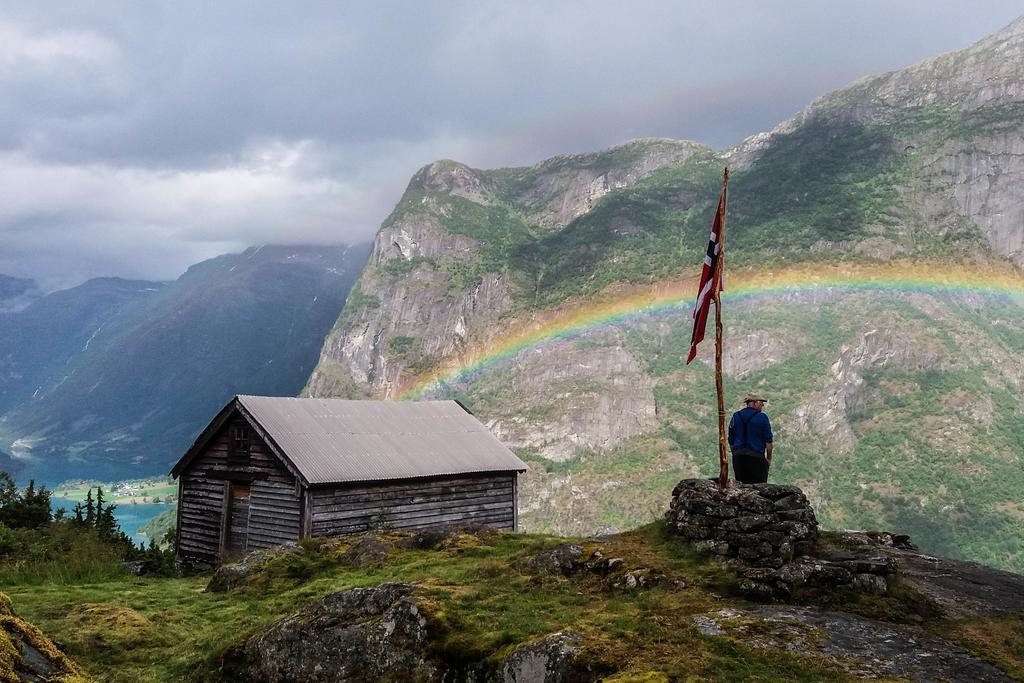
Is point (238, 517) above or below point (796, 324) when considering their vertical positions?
below

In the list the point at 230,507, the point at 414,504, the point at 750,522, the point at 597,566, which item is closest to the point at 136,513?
Answer: the point at 230,507

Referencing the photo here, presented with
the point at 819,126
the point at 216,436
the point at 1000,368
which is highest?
the point at 819,126

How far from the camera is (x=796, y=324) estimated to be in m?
118

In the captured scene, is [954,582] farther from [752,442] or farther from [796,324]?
[796,324]

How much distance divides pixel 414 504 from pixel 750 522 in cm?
1492

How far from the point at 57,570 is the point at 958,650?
56.1ft

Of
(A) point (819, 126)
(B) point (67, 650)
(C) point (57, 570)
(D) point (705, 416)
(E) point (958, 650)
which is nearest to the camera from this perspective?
(E) point (958, 650)

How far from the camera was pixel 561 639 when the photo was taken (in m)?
7.72

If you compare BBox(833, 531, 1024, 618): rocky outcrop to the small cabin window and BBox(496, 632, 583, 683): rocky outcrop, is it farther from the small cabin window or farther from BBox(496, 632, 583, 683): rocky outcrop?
the small cabin window

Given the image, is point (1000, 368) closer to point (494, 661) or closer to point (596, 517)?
point (596, 517)

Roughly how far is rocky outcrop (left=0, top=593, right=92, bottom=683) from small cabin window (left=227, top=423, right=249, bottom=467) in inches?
722

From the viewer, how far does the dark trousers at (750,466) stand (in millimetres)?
12883

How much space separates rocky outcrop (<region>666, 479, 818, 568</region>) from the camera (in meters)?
10.3

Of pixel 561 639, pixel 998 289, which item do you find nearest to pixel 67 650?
pixel 561 639
